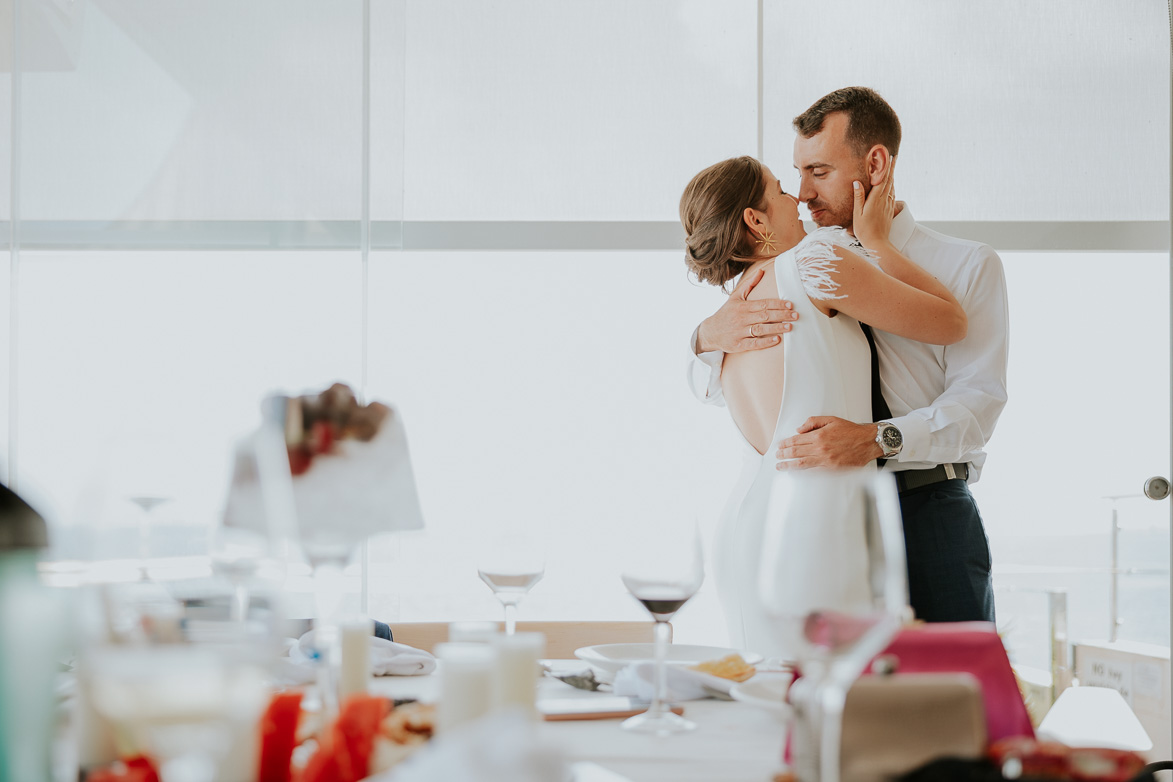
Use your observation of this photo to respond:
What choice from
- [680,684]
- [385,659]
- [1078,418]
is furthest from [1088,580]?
[385,659]

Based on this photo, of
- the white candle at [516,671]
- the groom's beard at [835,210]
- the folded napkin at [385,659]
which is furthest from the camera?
the groom's beard at [835,210]

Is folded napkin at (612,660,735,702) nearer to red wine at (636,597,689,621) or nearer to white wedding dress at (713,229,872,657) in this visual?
red wine at (636,597,689,621)

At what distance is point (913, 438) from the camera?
1845 millimetres

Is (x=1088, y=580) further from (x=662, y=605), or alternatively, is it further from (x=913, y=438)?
(x=662, y=605)

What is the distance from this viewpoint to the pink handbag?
2.39 ft

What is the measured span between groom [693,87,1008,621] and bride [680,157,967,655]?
4 centimetres

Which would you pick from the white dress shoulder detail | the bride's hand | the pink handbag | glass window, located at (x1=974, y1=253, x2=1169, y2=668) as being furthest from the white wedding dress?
glass window, located at (x1=974, y1=253, x2=1169, y2=668)

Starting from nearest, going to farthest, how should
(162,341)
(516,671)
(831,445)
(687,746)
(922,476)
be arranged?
1. (516,671)
2. (687,746)
3. (831,445)
4. (922,476)
5. (162,341)

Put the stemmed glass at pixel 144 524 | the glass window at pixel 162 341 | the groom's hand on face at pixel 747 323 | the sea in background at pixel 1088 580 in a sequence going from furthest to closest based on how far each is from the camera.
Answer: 1. the sea in background at pixel 1088 580
2. the glass window at pixel 162 341
3. the groom's hand on face at pixel 747 323
4. the stemmed glass at pixel 144 524

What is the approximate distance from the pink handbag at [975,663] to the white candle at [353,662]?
0.42 meters

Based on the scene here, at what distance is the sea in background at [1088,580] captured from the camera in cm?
286

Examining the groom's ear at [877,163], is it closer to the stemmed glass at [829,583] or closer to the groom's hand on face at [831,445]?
the groom's hand on face at [831,445]

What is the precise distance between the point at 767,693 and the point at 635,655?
0.82ft

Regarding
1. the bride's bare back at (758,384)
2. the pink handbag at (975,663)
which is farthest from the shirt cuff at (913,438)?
the pink handbag at (975,663)
